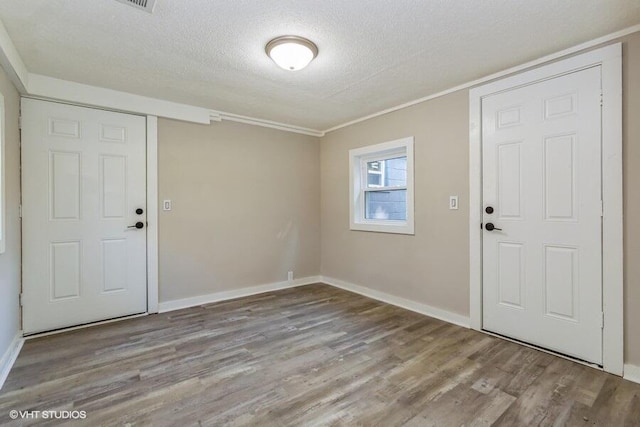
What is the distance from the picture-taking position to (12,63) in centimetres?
223

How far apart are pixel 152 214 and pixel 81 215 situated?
2.02ft

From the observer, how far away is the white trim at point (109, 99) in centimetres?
277

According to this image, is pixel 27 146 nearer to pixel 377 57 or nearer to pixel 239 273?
pixel 239 273

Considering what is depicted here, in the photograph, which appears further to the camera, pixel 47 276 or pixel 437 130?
pixel 437 130

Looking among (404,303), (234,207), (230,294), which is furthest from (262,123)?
(404,303)

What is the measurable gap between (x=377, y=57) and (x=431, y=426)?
249 cm

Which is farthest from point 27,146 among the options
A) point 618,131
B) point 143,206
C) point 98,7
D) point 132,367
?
point 618,131

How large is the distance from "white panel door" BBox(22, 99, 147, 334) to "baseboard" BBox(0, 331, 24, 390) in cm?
20

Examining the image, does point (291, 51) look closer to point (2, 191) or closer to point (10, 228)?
point (2, 191)

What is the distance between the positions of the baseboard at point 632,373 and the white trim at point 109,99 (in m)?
4.34

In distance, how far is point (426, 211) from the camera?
338cm

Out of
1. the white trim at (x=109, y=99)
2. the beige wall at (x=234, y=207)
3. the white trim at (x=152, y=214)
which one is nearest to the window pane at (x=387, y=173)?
the beige wall at (x=234, y=207)

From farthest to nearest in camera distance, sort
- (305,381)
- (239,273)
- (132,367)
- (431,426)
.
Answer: (239,273)
(132,367)
(305,381)
(431,426)

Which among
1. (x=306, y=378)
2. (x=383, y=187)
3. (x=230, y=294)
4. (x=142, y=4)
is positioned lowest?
(x=306, y=378)
